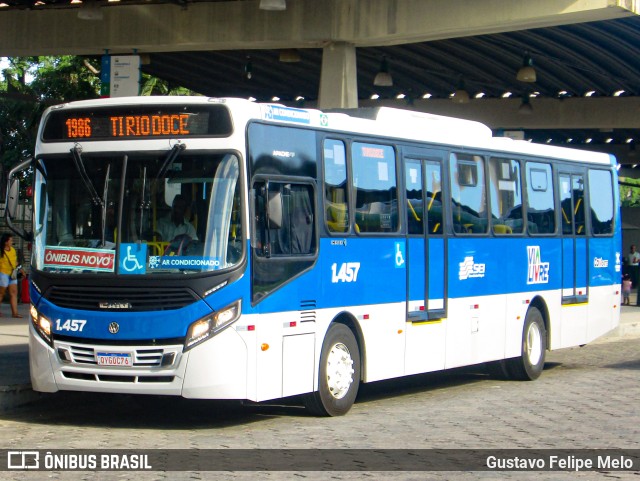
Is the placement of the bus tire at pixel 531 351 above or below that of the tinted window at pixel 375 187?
below

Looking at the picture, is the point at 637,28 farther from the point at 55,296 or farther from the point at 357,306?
the point at 55,296

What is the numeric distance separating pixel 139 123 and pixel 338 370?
3264 millimetres

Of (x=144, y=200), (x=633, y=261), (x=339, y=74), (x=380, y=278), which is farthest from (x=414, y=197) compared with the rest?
(x=633, y=261)

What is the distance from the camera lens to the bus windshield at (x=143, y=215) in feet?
37.2

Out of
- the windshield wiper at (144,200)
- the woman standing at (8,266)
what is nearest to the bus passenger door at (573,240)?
the windshield wiper at (144,200)

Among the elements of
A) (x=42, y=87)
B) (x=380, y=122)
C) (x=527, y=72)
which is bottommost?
(x=380, y=122)

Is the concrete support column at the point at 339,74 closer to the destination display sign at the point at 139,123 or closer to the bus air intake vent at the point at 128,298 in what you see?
the destination display sign at the point at 139,123

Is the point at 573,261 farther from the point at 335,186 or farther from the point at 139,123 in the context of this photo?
the point at 139,123

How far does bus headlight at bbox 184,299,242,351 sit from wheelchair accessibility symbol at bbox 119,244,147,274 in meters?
0.73

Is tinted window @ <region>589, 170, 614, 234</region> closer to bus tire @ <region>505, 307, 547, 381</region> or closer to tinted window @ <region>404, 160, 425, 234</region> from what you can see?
bus tire @ <region>505, 307, 547, 381</region>

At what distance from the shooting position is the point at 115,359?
11.4 metres

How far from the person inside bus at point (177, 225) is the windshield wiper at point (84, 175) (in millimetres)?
690

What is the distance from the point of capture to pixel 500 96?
4381 cm

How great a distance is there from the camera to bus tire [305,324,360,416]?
41.0 ft
